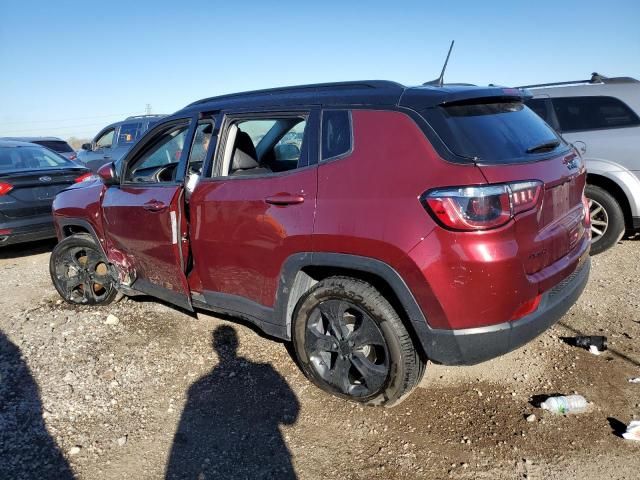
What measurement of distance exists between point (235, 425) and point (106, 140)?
40.2ft

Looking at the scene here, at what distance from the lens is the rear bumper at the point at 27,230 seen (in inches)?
238

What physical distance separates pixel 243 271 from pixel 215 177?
680mm

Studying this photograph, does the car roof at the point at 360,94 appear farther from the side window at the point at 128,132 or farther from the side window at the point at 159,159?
the side window at the point at 128,132

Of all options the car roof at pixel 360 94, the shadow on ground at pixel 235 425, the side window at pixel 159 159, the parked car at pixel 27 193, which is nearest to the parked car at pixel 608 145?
the car roof at pixel 360 94

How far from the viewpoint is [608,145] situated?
17.3 ft

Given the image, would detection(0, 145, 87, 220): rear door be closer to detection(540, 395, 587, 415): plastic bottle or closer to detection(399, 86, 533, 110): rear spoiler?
detection(399, 86, 533, 110): rear spoiler

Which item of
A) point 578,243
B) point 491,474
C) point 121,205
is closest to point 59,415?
point 121,205

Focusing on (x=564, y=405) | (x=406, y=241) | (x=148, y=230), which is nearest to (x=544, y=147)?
(x=406, y=241)

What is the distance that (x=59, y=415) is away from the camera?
118 inches

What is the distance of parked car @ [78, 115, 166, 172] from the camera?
1169 centimetres

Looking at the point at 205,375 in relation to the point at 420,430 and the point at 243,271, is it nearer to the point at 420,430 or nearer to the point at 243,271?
the point at 243,271

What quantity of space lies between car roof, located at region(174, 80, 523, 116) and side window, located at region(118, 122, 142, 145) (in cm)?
930

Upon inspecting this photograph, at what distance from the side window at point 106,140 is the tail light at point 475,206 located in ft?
A: 39.5

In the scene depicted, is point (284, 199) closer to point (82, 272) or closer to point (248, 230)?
point (248, 230)
